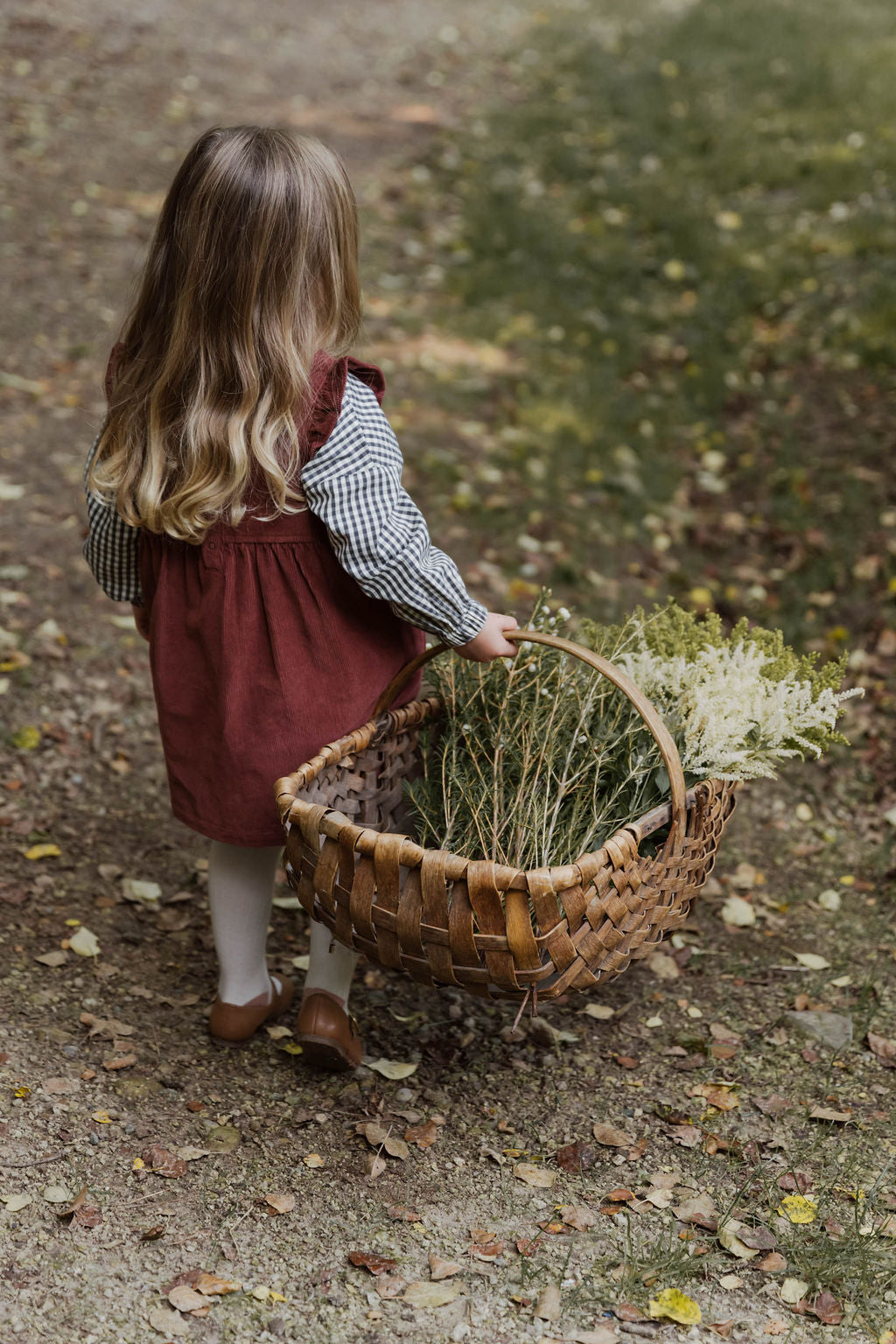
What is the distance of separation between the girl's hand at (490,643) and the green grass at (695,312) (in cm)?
206

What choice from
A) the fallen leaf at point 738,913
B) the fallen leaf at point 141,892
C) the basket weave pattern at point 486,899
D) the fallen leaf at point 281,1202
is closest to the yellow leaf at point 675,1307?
the basket weave pattern at point 486,899

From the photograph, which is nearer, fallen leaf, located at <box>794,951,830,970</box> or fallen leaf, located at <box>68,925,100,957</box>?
fallen leaf, located at <box>68,925,100,957</box>

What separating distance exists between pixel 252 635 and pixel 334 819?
0.38m

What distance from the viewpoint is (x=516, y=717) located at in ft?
7.68

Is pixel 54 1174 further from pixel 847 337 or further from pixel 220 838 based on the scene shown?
pixel 847 337

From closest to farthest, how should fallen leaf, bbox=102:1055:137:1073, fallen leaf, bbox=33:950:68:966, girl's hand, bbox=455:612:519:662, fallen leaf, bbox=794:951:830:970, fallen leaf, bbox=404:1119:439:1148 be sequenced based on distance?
girl's hand, bbox=455:612:519:662, fallen leaf, bbox=404:1119:439:1148, fallen leaf, bbox=102:1055:137:1073, fallen leaf, bbox=33:950:68:966, fallen leaf, bbox=794:951:830:970

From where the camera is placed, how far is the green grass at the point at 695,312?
14.3 ft

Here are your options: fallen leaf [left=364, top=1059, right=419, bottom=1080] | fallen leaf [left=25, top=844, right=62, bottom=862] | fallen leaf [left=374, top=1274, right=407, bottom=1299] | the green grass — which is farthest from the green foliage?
the green grass

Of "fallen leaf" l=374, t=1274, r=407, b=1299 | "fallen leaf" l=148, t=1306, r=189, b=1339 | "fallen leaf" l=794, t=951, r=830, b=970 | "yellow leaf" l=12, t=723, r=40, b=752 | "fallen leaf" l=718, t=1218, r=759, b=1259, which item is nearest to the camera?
"fallen leaf" l=148, t=1306, r=189, b=1339

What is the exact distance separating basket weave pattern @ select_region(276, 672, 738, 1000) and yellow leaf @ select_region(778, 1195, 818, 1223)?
512 mm

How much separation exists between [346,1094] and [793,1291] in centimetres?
87

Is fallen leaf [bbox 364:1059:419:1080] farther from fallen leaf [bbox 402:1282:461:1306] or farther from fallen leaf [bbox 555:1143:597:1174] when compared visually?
fallen leaf [bbox 402:1282:461:1306]

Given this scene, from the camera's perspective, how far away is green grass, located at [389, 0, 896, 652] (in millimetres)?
4367

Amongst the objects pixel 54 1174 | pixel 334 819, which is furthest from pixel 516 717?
pixel 54 1174
